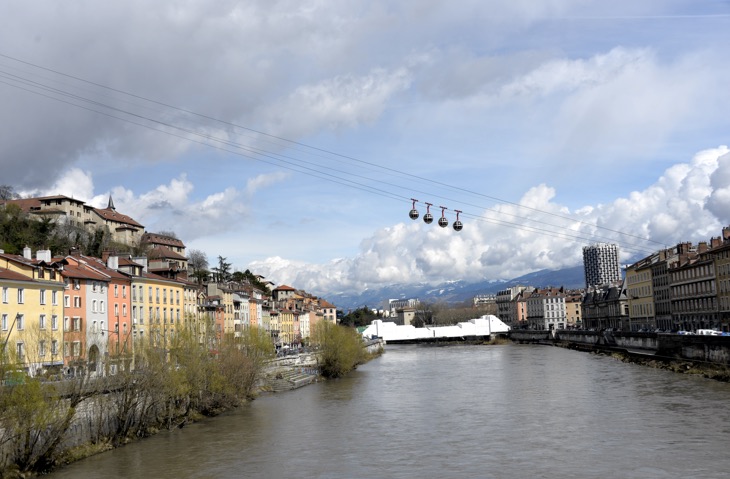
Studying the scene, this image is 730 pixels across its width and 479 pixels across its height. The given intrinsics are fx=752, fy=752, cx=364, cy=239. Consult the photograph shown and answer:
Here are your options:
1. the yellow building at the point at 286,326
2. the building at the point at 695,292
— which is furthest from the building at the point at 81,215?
the building at the point at 695,292

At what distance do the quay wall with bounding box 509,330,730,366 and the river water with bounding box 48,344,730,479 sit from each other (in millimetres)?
4959

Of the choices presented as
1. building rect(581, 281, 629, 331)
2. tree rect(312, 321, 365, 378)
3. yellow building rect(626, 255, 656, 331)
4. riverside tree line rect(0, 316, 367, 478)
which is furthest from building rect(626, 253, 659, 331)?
riverside tree line rect(0, 316, 367, 478)

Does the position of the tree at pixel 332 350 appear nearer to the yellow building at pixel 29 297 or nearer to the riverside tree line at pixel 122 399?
the riverside tree line at pixel 122 399

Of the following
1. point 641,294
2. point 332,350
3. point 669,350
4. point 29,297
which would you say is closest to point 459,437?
point 29,297

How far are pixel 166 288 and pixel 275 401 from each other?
21.9 meters

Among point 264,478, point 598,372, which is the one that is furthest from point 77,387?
point 598,372

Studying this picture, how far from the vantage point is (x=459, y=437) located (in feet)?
111

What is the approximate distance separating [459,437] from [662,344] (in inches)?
1911

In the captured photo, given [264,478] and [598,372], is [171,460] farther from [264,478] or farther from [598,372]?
[598,372]

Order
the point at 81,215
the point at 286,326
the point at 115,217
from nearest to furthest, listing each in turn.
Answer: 1. the point at 286,326
2. the point at 81,215
3. the point at 115,217

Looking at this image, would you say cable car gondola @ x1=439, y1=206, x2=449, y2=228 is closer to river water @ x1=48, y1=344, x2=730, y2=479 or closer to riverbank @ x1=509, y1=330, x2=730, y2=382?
river water @ x1=48, y1=344, x2=730, y2=479

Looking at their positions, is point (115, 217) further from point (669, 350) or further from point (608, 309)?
point (669, 350)

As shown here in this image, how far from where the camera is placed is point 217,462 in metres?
29.4

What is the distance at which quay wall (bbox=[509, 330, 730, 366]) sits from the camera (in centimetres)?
5844
